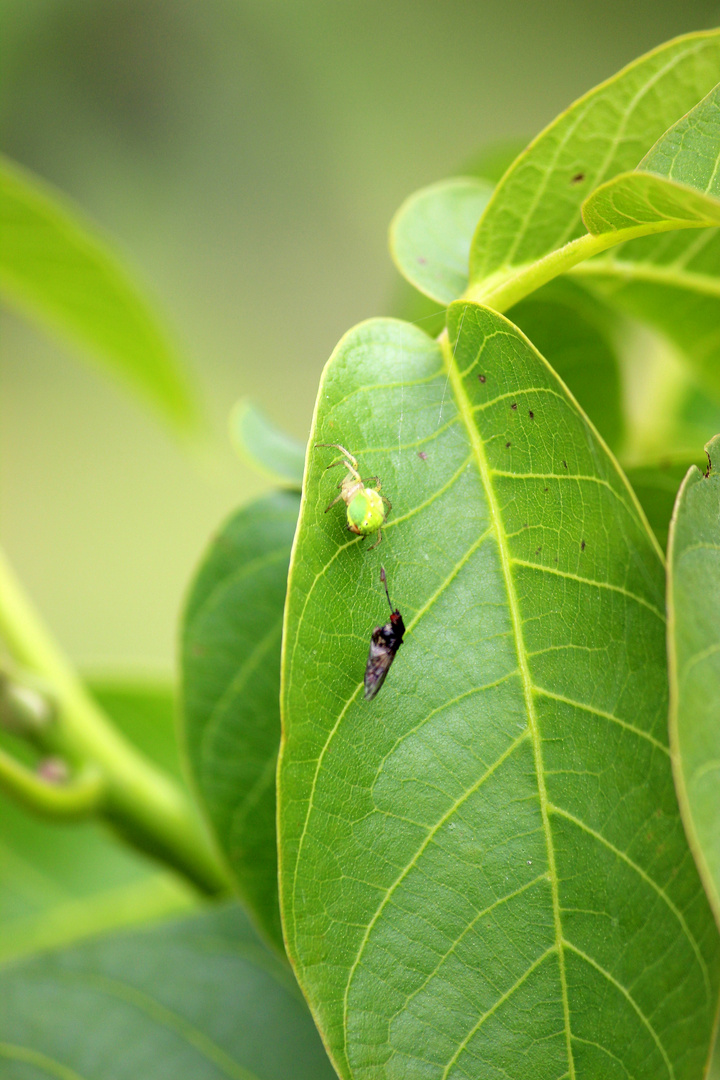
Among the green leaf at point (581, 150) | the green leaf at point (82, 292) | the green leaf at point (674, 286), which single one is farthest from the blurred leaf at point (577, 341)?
the green leaf at point (82, 292)

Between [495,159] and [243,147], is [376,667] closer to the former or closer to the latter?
[495,159]

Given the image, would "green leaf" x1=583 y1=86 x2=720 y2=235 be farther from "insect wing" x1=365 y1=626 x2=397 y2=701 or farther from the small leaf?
"insect wing" x1=365 y1=626 x2=397 y2=701

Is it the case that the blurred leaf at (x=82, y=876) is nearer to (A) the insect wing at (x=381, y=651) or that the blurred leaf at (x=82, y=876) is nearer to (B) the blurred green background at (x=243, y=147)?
(A) the insect wing at (x=381, y=651)

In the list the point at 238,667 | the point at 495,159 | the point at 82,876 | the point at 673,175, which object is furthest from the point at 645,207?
the point at 82,876

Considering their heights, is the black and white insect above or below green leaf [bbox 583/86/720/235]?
below

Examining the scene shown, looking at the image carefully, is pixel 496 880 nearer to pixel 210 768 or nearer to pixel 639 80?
pixel 210 768

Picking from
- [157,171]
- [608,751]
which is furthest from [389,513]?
[157,171]

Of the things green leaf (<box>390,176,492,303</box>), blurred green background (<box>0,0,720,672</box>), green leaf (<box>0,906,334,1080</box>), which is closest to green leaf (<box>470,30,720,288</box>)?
green leaf (<box>390,176,492,303</box>)
